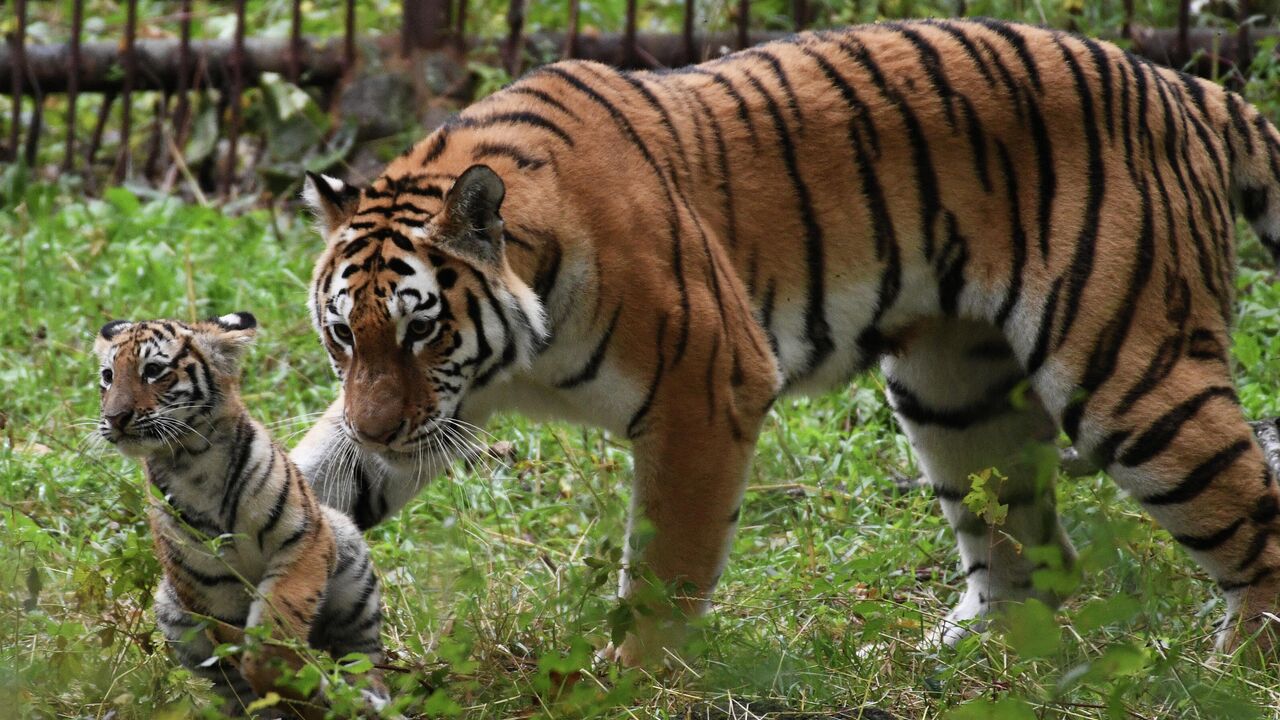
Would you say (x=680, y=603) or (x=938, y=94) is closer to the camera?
(x=680, y=603)

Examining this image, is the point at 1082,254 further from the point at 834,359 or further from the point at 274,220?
the point at 274,220

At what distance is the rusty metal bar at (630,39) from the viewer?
711 cm

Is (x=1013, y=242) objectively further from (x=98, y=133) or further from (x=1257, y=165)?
(x=98, y=133)

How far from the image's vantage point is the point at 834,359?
3949 mm

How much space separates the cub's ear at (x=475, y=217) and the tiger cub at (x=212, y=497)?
21.2 inches

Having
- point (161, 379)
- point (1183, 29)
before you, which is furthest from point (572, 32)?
point (161, 379)

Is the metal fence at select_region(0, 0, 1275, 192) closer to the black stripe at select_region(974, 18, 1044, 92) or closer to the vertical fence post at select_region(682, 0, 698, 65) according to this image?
the vertical fence post at select_region(682, 0, 698, 65)

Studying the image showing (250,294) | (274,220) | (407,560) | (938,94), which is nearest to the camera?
(938,94)

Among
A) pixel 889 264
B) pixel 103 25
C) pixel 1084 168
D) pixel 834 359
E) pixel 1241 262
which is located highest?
pixel 1084 168

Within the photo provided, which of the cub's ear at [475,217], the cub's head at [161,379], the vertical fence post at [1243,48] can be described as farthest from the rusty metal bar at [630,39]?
the cub's head at [161,379]

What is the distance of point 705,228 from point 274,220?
11.3ft

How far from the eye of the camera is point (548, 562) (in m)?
4.43

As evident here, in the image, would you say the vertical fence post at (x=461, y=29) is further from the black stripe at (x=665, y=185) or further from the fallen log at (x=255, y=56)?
the black stripe at (x=665, y=185)

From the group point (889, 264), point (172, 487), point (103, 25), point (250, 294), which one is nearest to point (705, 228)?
point (889, 264)
